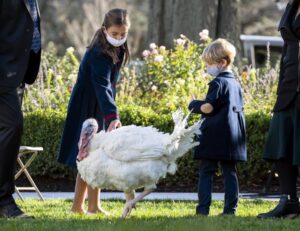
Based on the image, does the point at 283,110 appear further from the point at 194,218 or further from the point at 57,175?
the point at 57,175

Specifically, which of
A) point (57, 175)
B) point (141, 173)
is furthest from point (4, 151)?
point (57, 175)

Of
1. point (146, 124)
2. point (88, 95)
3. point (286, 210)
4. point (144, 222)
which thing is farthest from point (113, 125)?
point (146, 124)

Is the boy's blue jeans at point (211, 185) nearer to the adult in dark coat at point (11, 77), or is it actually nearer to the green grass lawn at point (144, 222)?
the green grass lawn at point (144, 222)

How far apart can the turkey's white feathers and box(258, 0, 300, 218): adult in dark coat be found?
64 centimetres

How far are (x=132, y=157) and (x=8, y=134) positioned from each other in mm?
927

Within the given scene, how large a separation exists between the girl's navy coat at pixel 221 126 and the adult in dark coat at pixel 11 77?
4.93 ft

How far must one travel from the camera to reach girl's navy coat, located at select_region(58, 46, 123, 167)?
7217 millimetres

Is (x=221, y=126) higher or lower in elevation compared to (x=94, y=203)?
higher

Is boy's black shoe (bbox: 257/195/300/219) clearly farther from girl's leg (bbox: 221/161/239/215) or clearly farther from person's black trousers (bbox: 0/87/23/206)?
person's black trousers (bbox: 0/87/23/206)

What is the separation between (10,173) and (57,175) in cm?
478

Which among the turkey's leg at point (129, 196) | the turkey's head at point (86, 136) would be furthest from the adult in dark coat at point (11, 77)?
the turkey's leg at point (129, 196)

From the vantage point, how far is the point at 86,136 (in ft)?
22.0

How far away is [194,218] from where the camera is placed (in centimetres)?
641

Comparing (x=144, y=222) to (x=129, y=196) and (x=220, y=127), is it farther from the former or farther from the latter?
(x=220, y=127)
